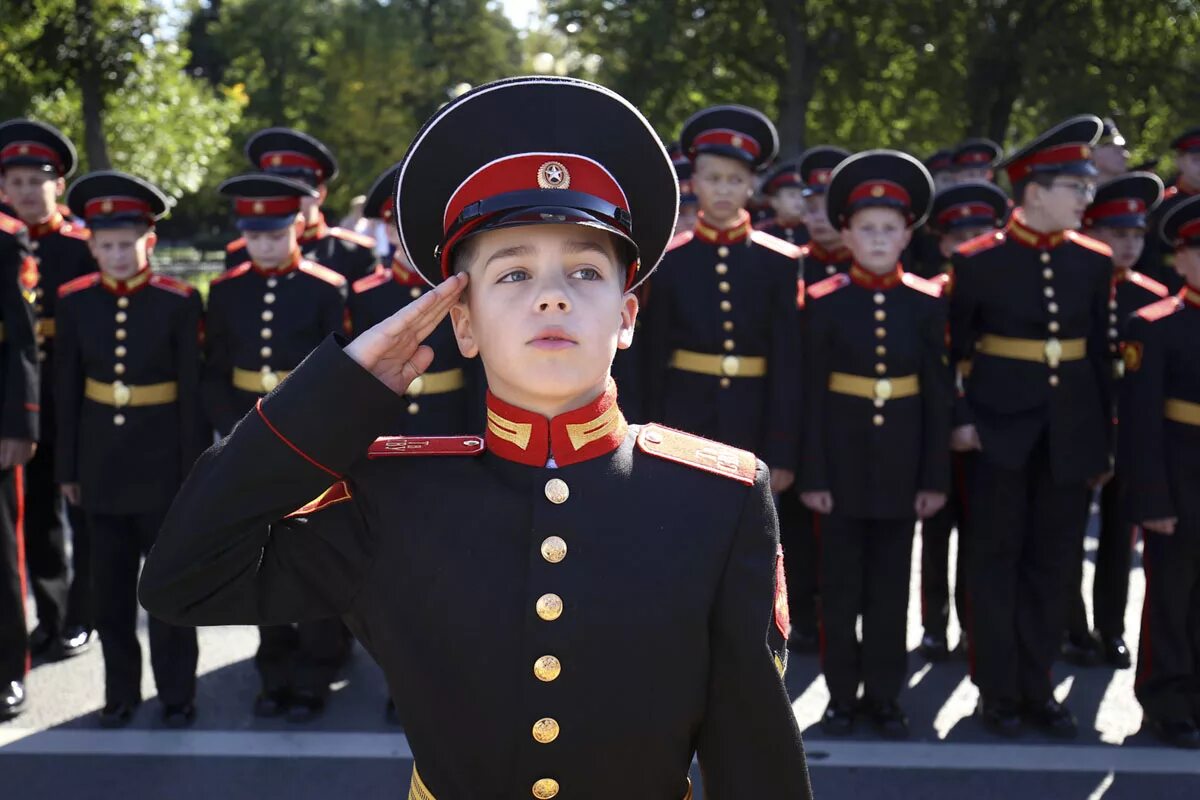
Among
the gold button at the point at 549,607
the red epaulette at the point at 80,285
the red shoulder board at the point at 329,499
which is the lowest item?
the gold button at the point at 549,607

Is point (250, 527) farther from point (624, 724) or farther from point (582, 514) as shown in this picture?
point (624, 724)

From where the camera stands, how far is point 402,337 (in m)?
1.78

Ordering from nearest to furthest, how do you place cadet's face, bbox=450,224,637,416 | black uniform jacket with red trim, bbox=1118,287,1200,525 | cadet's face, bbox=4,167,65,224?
cadet's face, bbox=450,224,637,416, black uniform jacket with red trim, bbox=1118,287,1200,525, cadet's face, bbox=4,167,65,224

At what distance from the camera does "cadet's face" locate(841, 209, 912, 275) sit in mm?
4551

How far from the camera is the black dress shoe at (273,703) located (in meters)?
4.75

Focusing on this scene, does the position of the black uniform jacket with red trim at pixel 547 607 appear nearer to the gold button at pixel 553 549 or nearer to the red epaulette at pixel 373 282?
the gold button at pixel 553 549

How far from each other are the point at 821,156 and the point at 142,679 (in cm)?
505

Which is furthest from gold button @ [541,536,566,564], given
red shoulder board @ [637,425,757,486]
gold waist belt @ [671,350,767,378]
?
gold waist belt @ [671,350,767,378]

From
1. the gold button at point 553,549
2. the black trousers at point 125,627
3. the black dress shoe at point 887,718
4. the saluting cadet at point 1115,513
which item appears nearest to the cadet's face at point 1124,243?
the saluting cadet at point 1115,513

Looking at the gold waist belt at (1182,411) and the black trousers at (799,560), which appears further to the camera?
the black trousers at (799,560)

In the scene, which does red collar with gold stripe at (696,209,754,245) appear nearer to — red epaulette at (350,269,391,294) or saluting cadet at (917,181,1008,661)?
saluting cadet at (917,181,1008,661)

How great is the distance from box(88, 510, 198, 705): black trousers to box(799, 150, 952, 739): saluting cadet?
2.48 metres

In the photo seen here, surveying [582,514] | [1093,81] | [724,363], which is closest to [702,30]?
[1093,81]

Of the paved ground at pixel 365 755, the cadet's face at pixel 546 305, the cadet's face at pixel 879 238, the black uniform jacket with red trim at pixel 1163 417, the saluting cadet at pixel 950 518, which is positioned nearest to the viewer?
the cadet's face at pixel 546 305
